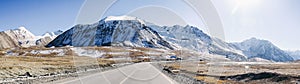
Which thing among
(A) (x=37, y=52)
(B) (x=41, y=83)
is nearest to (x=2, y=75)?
(B) (x=41, y=83)

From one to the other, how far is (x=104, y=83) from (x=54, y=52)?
6173 inches

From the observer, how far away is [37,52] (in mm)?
173500

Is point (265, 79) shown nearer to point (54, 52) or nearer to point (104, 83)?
point (104, 83)

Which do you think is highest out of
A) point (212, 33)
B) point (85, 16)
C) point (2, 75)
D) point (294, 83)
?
point (85, 16)

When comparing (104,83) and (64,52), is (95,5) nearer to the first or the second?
(104,83)

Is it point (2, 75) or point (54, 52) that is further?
point (54, 52)

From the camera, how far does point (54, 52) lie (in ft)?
585

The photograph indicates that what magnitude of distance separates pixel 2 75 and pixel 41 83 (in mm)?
12176

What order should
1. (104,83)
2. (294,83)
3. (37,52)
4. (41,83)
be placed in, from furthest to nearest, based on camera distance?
(37,52) → (294,83) → (41,83) → (104,83)

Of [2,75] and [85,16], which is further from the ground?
[85,16]

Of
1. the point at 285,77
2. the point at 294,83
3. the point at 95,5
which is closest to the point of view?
the point at 95,5

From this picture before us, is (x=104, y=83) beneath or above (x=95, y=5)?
beneath

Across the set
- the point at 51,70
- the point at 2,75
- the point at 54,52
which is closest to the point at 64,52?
the point at 54,52

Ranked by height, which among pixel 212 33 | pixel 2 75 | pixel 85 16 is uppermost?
pixel 85 16
